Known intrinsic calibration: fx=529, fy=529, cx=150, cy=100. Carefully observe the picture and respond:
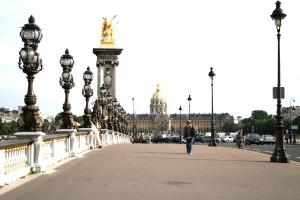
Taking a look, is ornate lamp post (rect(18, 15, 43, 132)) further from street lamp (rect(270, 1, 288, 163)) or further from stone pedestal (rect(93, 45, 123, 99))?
stone pedestal (rect(93, 45, 123, 99))

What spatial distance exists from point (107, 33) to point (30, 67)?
276 feet

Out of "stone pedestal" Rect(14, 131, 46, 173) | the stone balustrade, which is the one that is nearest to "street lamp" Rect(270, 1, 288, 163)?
the stone balustrade

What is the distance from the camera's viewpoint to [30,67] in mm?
16500

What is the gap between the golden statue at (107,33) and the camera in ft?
327

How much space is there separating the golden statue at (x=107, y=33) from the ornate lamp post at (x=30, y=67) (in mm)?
83268

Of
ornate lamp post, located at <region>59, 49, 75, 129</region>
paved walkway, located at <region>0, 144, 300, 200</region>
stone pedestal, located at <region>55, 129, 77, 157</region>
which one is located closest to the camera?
paved walkway, located at <region>0, 144, 300, 200</region>

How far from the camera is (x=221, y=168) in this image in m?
19.0

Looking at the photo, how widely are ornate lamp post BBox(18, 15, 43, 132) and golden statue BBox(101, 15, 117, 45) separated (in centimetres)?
8327

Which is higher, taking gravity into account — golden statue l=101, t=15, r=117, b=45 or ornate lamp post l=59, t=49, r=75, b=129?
golden statue l=101, t=15, r=117, b=45

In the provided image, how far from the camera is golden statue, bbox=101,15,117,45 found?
99.7 meters

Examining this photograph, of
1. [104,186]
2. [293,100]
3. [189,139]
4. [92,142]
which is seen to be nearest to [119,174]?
[104,186]

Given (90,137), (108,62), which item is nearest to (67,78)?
(90,137)

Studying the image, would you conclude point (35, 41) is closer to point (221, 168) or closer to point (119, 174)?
point (119, 174)

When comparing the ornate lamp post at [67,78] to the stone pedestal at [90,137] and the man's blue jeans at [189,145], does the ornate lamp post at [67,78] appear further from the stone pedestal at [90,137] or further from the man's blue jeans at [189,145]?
the man's blue jeans at [189,145]
